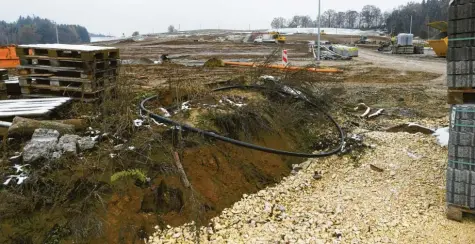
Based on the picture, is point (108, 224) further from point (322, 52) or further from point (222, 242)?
point (322, 52)

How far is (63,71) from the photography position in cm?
702

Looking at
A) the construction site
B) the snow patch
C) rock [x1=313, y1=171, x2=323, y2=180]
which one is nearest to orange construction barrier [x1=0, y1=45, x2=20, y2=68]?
the construction site

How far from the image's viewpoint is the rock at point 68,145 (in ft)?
16.2

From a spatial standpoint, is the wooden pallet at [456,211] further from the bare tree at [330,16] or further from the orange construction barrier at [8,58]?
the bare tree at [330,16]

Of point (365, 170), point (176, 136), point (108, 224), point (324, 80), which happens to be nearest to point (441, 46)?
point (324, 80)

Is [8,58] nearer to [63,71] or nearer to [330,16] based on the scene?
[63,71]

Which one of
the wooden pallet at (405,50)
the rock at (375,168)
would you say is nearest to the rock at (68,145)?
the rock at (375,168)

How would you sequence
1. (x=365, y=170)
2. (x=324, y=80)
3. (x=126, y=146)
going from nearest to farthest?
1. (x=126, y=146)
2. (x=365, y=170)
3. (x=324, y=80)

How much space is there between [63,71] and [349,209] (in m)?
5.51

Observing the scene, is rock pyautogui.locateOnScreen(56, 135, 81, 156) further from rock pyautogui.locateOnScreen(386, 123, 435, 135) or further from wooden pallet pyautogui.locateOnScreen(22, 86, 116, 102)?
rock pyautogui.locateOnScreen(386, 123, 435, 135)

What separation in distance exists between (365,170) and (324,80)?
8352 millimetres

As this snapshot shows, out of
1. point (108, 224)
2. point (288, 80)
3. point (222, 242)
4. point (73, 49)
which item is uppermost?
point (73, 49)

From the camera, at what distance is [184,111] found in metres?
6.76

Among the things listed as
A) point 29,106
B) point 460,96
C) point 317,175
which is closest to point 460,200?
point 460,96
